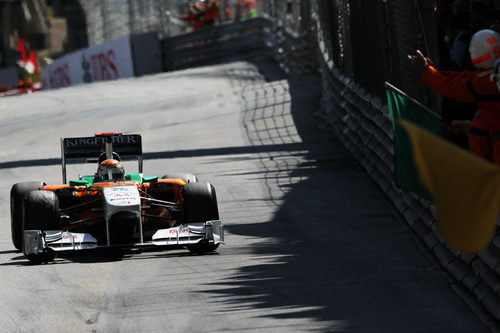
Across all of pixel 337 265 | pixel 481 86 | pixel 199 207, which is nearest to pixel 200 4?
pixel 199 207

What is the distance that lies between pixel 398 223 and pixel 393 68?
1.96m

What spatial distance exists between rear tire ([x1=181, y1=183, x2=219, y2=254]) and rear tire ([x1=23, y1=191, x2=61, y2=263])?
114cm

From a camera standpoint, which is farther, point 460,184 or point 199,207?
point 199,207

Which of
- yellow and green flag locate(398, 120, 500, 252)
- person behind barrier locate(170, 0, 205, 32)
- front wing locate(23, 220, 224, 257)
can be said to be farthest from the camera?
person behind barrier locate(170, 0, 205, 32)

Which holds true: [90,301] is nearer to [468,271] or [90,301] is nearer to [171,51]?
[468,271]

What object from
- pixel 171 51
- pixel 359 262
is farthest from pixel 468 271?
pixel 171 51

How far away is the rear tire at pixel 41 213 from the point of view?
31.8 feet

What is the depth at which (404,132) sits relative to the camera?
27.3 ft

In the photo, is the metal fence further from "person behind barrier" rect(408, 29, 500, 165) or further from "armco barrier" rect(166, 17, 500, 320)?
"person behind barrier" rect(408, 29, 500, 165)

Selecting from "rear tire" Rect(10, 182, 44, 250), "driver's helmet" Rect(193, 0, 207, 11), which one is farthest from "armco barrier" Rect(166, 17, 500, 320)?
"rear tire" Rect(10, 182, 44, 250)

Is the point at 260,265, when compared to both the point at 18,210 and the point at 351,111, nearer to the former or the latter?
the point at 18,210

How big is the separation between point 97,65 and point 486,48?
26.8m

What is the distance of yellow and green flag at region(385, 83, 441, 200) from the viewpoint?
8312 mm

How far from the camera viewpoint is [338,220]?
11453mm
